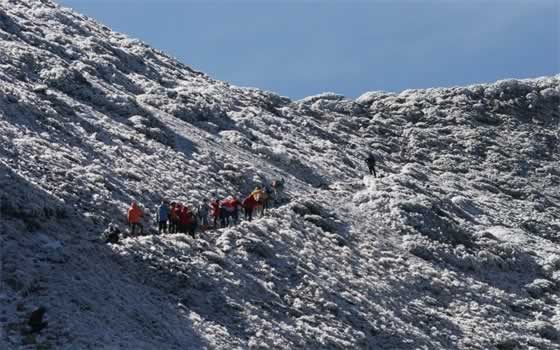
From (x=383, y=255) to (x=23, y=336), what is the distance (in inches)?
843

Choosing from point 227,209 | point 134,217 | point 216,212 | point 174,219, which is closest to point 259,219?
point 227,209

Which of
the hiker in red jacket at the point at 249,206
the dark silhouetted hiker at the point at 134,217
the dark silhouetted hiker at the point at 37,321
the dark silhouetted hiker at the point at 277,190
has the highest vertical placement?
the dark silhouetted hiker at the point at 277,190

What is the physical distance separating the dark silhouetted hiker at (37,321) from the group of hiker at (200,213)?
8.66 meters

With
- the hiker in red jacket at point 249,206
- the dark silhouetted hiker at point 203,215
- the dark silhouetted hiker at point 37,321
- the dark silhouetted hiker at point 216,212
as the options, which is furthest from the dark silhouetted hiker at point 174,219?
the dark silhouetted hiker at point 37,321

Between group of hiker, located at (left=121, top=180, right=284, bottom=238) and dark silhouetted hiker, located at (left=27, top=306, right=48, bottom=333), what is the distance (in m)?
8.66

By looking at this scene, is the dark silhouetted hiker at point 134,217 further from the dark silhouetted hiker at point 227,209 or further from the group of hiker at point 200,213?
the dark silhouetted hiker at point 227,209

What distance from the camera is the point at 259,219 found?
121ft

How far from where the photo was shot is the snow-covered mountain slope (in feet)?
85.5

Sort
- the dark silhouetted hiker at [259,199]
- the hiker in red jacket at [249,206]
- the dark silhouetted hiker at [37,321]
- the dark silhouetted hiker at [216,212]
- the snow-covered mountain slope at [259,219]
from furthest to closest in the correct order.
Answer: the dark silhouetted hiker at [259,199], the hiker in red jacket at [249,206], the dark silhouetted hiker at [216,212], the snow-covered mountain slope at [259,219], the dark silhouetted hiker at [37,321]

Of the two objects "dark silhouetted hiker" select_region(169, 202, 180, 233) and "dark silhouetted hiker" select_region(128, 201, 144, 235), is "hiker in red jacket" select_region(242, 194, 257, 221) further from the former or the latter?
"dark silhouetted hiker" select_region(128, 201, 144, 235)

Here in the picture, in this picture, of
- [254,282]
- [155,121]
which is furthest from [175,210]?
[155,121]

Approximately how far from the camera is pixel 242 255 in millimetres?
31969

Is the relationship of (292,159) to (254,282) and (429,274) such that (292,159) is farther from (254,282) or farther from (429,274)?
(254,282)

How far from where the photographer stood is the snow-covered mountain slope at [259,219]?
26062 millimetres
